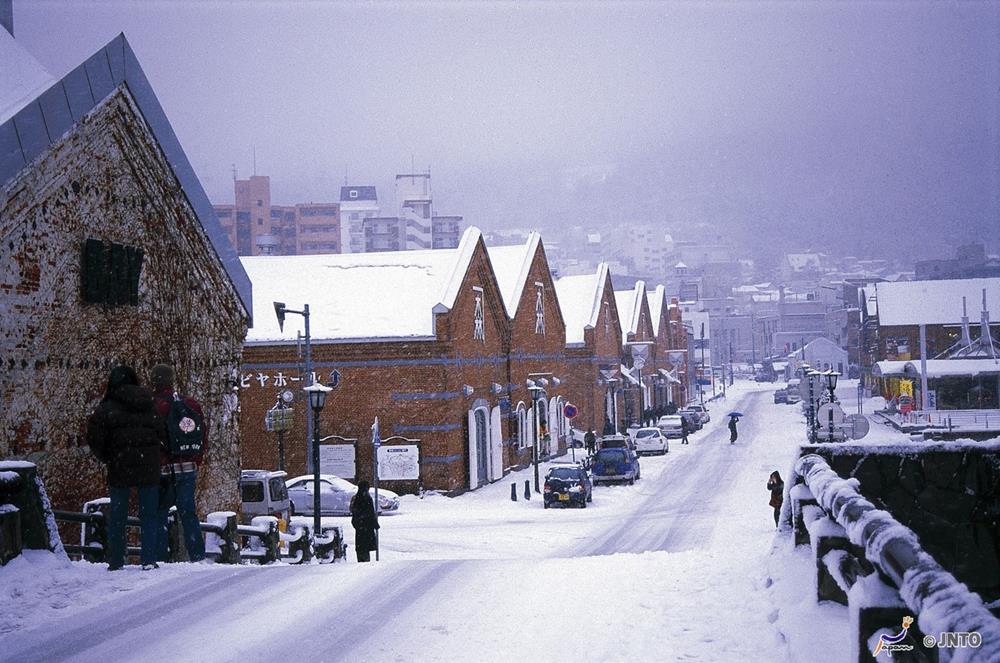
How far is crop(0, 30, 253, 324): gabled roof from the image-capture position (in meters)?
12.2

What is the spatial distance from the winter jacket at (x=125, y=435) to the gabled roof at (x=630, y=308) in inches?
2349

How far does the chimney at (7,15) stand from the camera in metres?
17.6

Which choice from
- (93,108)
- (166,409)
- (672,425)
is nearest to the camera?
(166,409)

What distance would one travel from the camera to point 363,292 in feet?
120

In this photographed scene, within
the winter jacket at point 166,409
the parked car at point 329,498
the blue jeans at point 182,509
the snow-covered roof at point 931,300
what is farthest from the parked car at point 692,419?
the winter jacket at point 166,409

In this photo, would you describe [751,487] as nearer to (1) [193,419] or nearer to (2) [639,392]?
(1) [193,419]

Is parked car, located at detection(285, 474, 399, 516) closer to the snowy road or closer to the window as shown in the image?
the window

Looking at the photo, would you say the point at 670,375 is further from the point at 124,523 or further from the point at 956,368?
the point at 124,523

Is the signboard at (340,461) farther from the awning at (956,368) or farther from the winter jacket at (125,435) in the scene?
the awning at (956,368)

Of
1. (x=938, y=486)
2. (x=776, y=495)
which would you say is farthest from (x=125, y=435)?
(x=776, y=495)

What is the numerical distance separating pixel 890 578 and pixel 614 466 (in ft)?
109

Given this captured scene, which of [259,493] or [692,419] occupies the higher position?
[259,493]

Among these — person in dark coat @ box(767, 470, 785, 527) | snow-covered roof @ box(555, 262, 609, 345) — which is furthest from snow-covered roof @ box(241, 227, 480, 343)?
snow-covered roof @ box(555, 262, 609, 345)

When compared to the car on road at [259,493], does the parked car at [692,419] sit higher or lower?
lower
